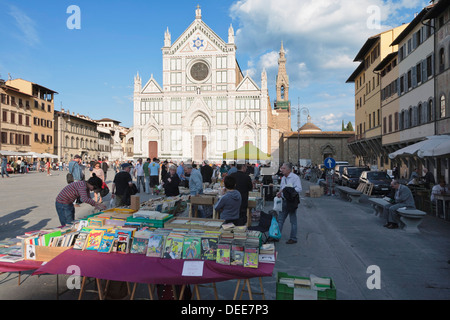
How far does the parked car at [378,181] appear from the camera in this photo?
16984 millimetres

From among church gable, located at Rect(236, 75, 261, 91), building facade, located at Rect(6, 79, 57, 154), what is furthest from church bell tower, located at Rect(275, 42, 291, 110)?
building facade, located at Rect(6, 79, 57, 154)

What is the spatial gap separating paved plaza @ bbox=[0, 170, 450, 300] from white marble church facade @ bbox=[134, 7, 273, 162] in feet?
119

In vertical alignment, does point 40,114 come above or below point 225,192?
above

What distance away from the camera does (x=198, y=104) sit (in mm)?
47312

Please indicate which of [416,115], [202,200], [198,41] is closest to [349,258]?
[202,200]

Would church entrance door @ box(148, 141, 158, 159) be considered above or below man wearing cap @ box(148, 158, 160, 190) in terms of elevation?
above

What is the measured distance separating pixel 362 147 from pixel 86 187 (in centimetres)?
3759

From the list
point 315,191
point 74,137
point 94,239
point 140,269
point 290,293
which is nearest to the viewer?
point 290,293

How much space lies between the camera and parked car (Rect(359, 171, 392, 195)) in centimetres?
1698

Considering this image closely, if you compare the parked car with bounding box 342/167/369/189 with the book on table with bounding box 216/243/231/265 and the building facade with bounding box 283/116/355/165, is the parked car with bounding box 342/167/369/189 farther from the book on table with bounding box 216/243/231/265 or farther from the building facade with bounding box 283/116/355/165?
the building facade with bounding box 283/116/355/165

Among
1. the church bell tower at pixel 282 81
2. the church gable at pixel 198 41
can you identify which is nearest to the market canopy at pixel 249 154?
the church gable at pixel 198 41

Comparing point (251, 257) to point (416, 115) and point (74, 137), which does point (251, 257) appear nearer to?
point (416, 115)

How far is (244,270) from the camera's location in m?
3.73
